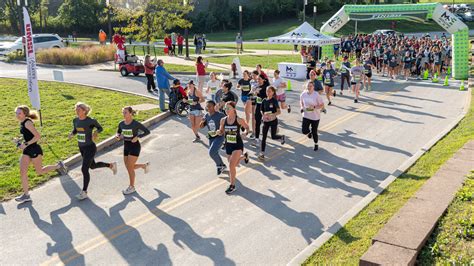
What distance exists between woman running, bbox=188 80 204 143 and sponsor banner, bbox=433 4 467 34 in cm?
1751

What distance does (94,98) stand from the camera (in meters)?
18.4

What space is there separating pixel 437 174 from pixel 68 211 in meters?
7.03

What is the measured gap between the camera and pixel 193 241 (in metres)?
7.43

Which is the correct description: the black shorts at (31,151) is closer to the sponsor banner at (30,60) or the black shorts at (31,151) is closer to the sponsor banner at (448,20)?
the sponsor banner at (30,60)

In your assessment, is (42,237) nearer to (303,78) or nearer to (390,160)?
(390,160)

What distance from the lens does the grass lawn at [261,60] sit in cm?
2895

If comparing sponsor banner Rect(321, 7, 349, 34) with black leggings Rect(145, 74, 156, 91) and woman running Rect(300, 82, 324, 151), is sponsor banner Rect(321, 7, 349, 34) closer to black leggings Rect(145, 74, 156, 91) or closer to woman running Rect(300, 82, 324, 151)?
black leggings Rect(145, 74, 156, 91)

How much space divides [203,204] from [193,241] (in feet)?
4.88

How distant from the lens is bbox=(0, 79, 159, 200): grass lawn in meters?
10.7

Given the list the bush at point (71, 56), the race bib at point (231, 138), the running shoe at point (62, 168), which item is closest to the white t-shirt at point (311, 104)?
the race bib at point (231, 138)

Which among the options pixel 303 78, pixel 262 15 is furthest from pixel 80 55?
pixel 262 15

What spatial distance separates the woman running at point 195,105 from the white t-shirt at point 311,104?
278cm

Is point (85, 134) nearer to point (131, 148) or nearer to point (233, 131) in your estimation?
point (131, 148)

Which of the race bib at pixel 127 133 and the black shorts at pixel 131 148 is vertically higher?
the race bib at pixel 127 133
